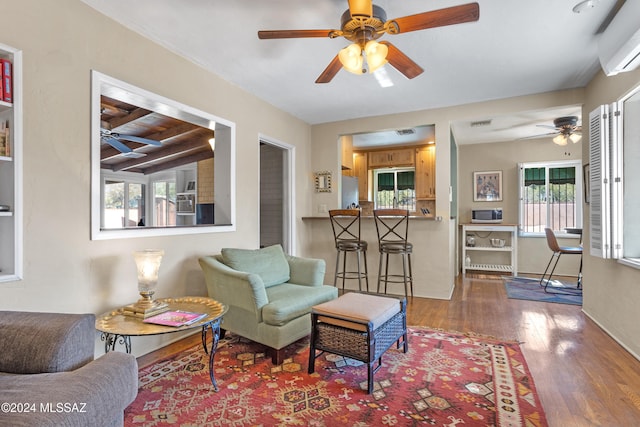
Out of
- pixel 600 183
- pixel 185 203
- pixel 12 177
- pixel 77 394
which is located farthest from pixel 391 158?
pixel 77 394

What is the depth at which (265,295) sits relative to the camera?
2.43 metres

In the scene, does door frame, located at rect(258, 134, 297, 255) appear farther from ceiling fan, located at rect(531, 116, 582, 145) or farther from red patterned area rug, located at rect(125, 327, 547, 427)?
ceiling fan, located at rect(531, 116, 582, 145)

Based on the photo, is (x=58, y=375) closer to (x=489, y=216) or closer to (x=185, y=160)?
(x=185, y=160)

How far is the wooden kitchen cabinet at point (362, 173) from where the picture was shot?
22.7ft

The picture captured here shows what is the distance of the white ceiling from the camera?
7.23 ft

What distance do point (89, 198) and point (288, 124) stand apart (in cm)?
272

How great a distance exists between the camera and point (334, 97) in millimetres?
3844

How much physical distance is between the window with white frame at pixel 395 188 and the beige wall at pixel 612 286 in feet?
11.7

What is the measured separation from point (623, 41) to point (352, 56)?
174cm

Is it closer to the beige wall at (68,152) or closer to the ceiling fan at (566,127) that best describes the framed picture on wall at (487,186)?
the ceiling fan at (566,127)

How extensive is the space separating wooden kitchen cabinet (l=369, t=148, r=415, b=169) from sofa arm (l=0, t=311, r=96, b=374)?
599 centimetres

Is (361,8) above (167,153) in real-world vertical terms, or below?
above

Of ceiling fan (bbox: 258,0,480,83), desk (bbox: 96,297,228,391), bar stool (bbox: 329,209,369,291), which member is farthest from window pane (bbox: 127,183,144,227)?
ceiling fan (bbox: 258,0,480,83)

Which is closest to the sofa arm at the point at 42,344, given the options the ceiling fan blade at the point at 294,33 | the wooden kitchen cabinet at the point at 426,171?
the ceiling fan blade at the point at 294,33
